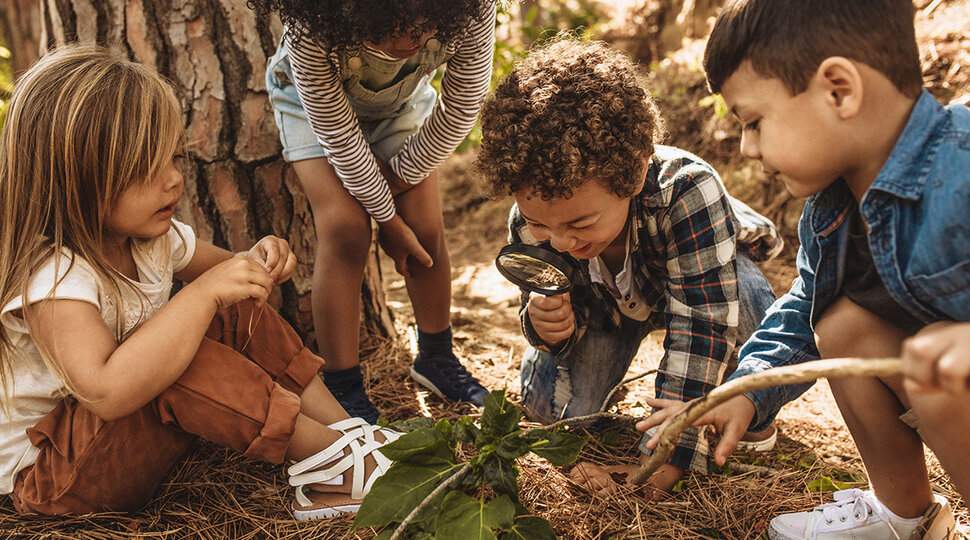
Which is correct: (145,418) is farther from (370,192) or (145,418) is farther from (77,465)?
(370,192)

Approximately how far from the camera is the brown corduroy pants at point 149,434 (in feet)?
5.41

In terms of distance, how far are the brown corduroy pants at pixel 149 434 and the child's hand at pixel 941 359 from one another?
1.40 meters

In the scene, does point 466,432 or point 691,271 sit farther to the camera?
point 691,271

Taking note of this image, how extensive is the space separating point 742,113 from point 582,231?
0.56 meters

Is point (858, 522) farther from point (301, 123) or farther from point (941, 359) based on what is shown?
point (301, 123)

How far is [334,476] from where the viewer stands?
1.81 metres

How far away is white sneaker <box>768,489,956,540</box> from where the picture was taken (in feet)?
4.88

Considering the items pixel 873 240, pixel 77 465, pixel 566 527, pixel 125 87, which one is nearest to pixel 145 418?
pixel 77 465

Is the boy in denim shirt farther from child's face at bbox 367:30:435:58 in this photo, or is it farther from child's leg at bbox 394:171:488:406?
child's leg at bbox 394:171:488:406

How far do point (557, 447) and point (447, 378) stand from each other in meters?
1.02

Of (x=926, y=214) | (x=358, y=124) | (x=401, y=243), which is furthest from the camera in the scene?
(x=401, y=243)

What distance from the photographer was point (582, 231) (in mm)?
1812

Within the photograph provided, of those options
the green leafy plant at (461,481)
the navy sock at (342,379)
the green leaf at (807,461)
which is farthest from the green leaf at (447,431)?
the green leaf at (807,461)

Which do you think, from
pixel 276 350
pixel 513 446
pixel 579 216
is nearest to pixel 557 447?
pixel 513 446
